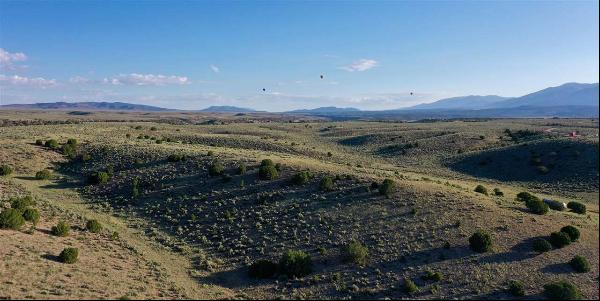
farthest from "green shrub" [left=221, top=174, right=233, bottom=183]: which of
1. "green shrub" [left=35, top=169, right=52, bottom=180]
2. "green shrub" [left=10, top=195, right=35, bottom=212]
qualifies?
"green shrub" [left=35, top=169, right=52, bottom=180]

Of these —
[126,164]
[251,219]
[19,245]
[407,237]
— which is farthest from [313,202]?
[126,164]

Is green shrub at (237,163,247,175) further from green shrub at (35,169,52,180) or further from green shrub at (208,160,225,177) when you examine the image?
green shrub at (35,169,52,180)

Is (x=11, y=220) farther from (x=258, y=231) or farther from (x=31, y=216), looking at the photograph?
(x=258, y=231)

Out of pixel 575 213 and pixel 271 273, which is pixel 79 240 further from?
pixel 575 213

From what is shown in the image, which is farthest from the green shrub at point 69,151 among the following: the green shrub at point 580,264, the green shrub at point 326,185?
the green shrub at point 580,264

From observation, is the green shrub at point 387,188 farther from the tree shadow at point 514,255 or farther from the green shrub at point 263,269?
the green shrub at point 263,269
